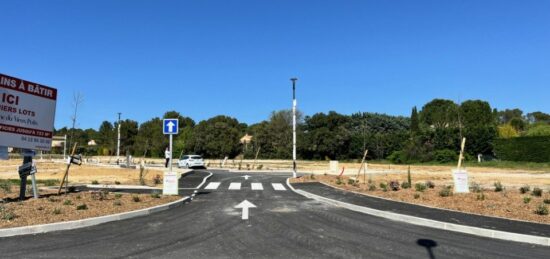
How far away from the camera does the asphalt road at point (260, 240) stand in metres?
7.48

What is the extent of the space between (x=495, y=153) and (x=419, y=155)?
28.6 feet

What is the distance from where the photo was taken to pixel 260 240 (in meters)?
8.52

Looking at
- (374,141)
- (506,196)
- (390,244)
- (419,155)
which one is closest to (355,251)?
(390,244)

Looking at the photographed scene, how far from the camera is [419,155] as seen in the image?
56.5 meters

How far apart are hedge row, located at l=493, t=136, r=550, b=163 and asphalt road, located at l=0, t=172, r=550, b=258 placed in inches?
1705

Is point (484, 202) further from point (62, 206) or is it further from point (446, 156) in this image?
point (446, 156)

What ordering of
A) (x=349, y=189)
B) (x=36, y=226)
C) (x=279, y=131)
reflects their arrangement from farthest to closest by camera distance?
(x=279, y=131)
(x=349, y=189)
(x=36, y=226)

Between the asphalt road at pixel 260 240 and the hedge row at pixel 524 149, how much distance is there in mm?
43297

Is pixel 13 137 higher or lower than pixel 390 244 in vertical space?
Answer: higher

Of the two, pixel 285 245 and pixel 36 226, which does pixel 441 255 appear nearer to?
pixel 285 245

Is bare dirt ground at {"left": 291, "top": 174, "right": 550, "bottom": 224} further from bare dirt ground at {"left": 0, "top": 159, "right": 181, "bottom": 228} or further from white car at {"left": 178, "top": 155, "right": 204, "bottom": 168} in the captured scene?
white car at {"left": 178, "top": 155, "right": 204, "bottom": 168}

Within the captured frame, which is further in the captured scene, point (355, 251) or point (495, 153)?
point (495, 153)

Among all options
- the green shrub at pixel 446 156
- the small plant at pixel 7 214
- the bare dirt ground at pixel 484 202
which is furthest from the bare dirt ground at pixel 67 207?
the green shrub at pixel 446 156

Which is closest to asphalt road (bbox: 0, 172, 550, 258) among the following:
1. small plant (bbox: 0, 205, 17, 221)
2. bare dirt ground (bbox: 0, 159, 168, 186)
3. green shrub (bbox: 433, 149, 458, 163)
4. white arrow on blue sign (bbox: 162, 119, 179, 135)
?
small plant (bbox: 0, 205, 17, 221)
